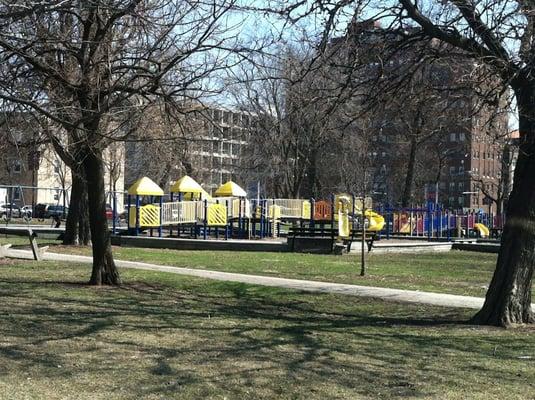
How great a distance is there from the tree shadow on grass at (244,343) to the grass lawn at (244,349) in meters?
0.02

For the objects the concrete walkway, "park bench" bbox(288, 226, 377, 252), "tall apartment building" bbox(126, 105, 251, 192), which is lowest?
the concrete walkway

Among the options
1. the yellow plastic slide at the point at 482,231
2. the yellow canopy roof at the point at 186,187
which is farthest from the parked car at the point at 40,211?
the yellow plastic slide at the point at 482,231

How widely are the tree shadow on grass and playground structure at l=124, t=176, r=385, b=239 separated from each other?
1501 cm

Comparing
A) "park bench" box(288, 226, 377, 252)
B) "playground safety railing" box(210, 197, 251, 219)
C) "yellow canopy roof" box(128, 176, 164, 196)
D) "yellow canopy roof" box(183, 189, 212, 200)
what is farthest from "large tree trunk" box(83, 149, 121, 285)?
"yellow canopy roof" box(183, 189, 212, 200)

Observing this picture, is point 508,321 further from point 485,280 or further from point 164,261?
point 164,261

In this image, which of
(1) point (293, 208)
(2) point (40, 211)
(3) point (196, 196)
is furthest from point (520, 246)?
(2) point (40, 211)

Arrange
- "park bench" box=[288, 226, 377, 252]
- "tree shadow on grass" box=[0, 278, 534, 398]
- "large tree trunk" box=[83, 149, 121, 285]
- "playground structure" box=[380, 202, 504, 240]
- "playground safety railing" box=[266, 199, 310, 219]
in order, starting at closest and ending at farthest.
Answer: "tree shadow on grass" box=[0, 278, 534, 398] → "large tree trunk" box=[83, 149, 121, 285] → "park bench" box=[288, 226, 377, 252] → "playground structure" box=[380, 202, 504, 240] → "playground safety railing" box=[266, 199, 310, 219]

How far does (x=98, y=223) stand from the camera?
12664 mm

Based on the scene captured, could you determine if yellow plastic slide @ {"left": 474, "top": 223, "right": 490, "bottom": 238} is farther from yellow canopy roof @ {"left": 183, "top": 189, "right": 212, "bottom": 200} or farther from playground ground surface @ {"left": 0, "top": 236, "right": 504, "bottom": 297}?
playground ground surface @ {"left": 0, "top": 236, "right": 504, "bottom": 297}

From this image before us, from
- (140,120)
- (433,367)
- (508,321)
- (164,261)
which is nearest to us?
(433,367)

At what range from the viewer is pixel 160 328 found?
8.66 meters

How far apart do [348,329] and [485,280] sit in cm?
823

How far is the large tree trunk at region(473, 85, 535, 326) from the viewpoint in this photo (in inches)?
361

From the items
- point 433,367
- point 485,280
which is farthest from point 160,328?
point 485,280
